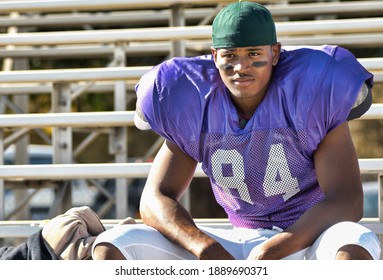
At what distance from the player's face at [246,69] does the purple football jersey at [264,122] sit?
0.14ft

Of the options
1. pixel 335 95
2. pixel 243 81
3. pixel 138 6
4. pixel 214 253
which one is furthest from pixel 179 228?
pixel 138 6

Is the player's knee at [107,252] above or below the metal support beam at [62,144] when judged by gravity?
above

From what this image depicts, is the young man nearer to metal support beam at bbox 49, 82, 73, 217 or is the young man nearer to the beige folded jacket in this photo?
the beige folded jacket

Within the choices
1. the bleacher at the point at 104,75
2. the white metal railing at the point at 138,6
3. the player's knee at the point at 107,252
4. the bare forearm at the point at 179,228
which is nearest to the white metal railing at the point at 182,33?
the bleacher at the point at 104,75

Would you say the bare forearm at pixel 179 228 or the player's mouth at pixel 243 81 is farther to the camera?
the player's mouth at pixel 243 81

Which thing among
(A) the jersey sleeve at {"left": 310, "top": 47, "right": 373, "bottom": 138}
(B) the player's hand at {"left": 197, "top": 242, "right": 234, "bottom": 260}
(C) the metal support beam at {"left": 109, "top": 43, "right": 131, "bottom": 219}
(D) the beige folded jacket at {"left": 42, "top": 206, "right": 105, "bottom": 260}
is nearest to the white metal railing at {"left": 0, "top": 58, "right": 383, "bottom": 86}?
(C) the metal support beam at {"left": 109, "top": 43, "right": 131, "bottom": 219}

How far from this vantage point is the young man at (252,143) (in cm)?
251

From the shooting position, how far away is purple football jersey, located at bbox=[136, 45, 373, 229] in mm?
2564

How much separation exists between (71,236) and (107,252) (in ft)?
1.76

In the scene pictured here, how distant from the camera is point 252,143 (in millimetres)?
2639

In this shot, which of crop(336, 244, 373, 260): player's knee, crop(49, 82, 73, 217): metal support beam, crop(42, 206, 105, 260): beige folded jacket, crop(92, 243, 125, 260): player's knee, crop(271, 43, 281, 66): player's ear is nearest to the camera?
crop(336, 244, 373, 260): player's knee

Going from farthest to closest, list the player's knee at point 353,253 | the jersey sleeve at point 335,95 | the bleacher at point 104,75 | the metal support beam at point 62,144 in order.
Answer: the metal support beam at point 62,144
the bleacher at point 104,75
the jersey sleeve at point 335,95
the player's knee at point 353,253

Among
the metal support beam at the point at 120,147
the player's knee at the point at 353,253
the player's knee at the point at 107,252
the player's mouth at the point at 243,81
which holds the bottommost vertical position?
the metal support beam at the point at 120,147

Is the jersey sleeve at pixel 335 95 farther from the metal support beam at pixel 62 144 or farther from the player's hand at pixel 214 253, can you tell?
the metal support beam at pixel 62 144
